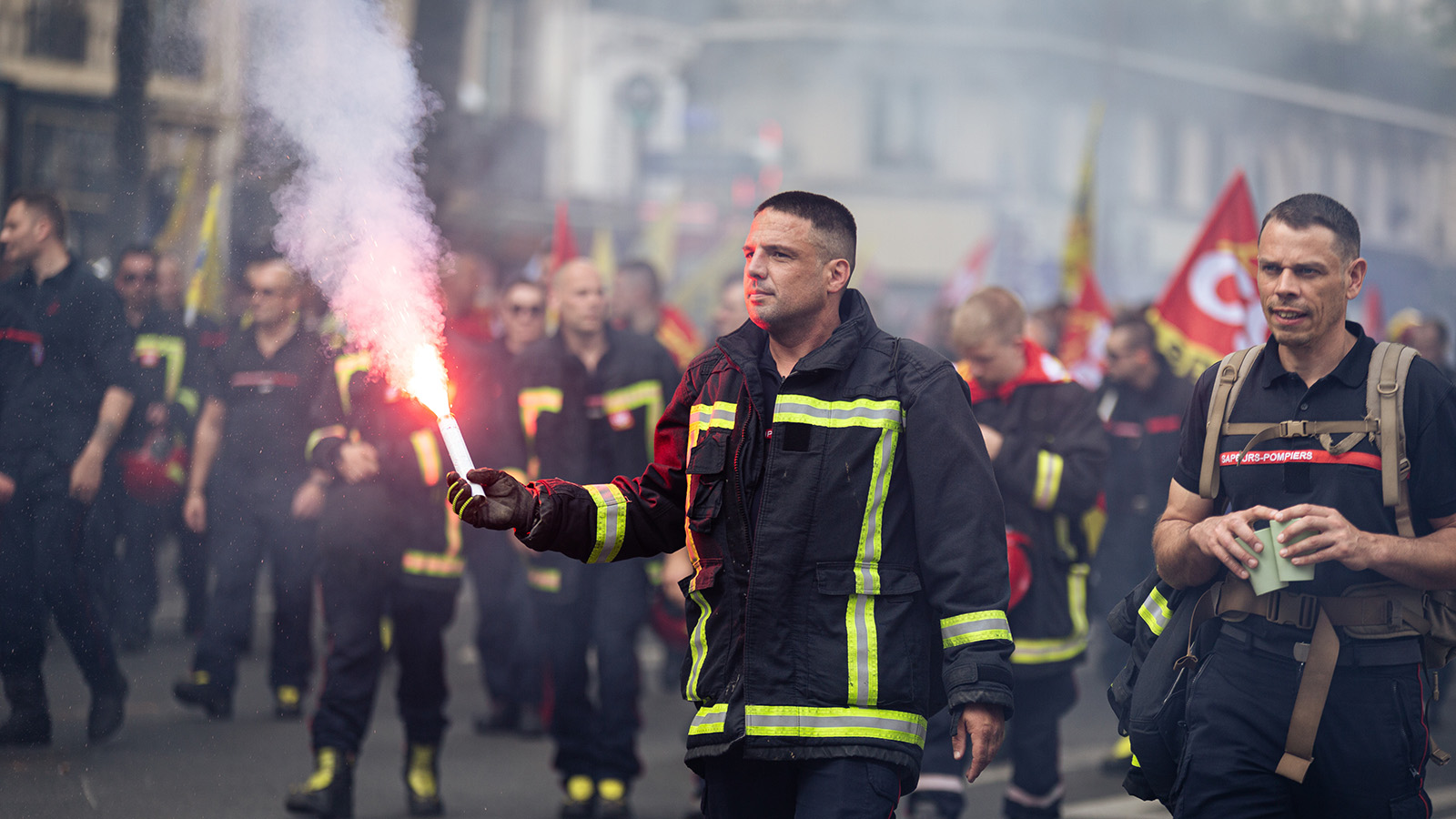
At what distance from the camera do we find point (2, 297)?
19.4ft

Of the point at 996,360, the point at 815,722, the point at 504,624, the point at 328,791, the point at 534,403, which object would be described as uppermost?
the point at 996,360

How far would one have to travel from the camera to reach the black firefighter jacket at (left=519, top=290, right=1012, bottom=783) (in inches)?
127

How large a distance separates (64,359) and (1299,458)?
15.7 feet

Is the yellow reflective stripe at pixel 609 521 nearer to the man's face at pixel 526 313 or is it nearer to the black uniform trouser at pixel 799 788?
the black uniform trouser at pixel 799 788

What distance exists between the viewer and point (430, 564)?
5898 millimetres

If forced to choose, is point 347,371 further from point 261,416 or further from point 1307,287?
point 1307,287

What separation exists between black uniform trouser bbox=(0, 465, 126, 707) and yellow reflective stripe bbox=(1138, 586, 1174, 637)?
406 centimetres

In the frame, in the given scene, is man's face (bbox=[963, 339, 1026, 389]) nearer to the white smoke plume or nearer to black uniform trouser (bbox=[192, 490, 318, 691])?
the white smoke plume

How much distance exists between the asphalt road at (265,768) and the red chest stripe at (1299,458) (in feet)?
9.62

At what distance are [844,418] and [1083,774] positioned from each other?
409 cm

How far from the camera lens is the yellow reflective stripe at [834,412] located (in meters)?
3.33

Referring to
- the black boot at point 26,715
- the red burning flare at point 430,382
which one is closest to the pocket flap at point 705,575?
the red burning flare at point 430,382

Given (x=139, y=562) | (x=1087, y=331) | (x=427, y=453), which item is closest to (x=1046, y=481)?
(x=427, y=453)

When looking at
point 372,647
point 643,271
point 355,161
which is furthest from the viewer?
point 643,271
